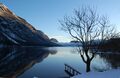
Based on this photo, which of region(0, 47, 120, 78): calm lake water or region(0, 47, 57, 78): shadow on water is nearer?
region(0, 47, 120, 78): calm lake water

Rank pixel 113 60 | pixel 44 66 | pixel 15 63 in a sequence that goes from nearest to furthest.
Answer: pixel 44 66
pixel 15 63
pixel 113 60

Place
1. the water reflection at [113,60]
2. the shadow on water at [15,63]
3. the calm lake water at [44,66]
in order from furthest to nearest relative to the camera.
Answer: the water reflection at [113,60] < the shadow on water at [15,63] < the calm lake water at [44,66]

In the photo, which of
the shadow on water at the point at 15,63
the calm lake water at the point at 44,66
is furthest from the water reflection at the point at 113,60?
the shadow on water at the point at 15,63

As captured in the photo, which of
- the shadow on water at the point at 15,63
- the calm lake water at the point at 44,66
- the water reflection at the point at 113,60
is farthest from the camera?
the water reflection at the point at 113,60

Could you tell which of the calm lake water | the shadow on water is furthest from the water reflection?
the shadow on water

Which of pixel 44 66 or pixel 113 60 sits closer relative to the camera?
pixel 44 66

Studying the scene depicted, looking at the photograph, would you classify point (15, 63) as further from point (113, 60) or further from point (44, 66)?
point (113, 60)

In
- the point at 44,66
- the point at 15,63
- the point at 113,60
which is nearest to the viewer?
the point at 44,66

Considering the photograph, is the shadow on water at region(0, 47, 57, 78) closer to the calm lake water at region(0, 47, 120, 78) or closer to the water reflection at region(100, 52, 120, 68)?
the calm lake water at region(0, 47, 120, 78)

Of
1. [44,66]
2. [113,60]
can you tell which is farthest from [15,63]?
[113,60]

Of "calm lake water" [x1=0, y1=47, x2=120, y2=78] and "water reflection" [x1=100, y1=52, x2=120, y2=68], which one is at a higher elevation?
"water reflection" [x1=100, y1=52, x2=120, y2=68]

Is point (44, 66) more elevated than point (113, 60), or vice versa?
point (113, 60)

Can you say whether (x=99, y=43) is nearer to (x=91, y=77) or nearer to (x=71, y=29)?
(x=71, y=29)

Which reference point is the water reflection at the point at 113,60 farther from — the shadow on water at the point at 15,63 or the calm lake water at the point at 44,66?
the shadow on water at the point at 15,63
